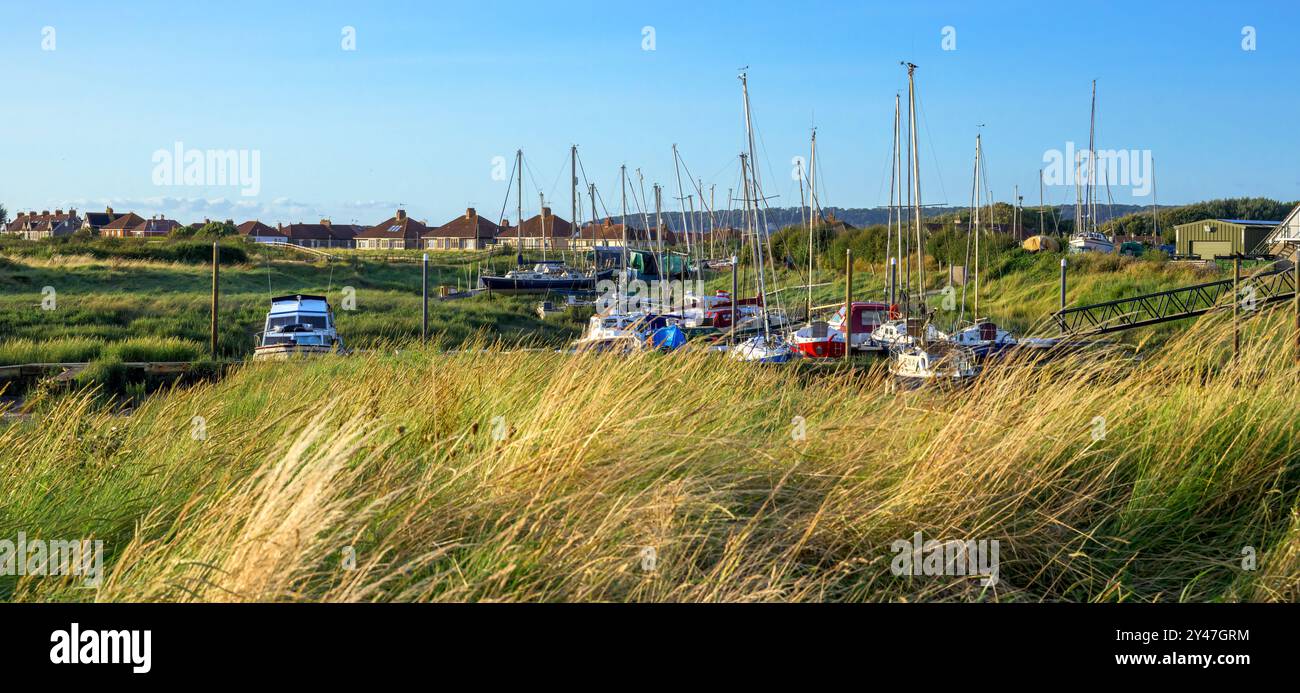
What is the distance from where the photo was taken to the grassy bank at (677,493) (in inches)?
148

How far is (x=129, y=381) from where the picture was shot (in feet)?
55.7

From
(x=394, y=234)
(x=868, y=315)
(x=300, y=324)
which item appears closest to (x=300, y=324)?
(x=300, y=324)

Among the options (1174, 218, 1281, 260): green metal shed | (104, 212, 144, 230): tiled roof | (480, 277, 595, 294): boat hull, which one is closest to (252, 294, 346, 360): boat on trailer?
(480, 277, 595, 294): boat hull

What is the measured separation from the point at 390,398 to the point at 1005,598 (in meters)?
4.02

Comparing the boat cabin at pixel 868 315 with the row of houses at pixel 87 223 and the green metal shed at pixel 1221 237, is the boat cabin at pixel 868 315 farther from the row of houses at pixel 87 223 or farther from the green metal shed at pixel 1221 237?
the row of houses at pixel 87 223

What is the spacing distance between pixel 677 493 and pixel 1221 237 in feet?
198

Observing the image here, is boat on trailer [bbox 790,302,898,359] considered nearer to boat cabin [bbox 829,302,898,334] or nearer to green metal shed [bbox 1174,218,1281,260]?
boat cabin [bbox 829,302,898,334]

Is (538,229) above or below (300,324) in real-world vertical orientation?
above

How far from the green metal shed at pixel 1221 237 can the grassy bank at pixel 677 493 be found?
54.2 metres

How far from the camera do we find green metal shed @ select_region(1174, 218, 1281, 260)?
54500 millimetres

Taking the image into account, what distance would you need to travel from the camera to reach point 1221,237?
183ft

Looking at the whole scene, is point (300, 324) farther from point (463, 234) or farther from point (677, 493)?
point (463, 234)

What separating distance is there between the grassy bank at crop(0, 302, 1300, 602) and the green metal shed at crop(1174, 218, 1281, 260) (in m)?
54.2
